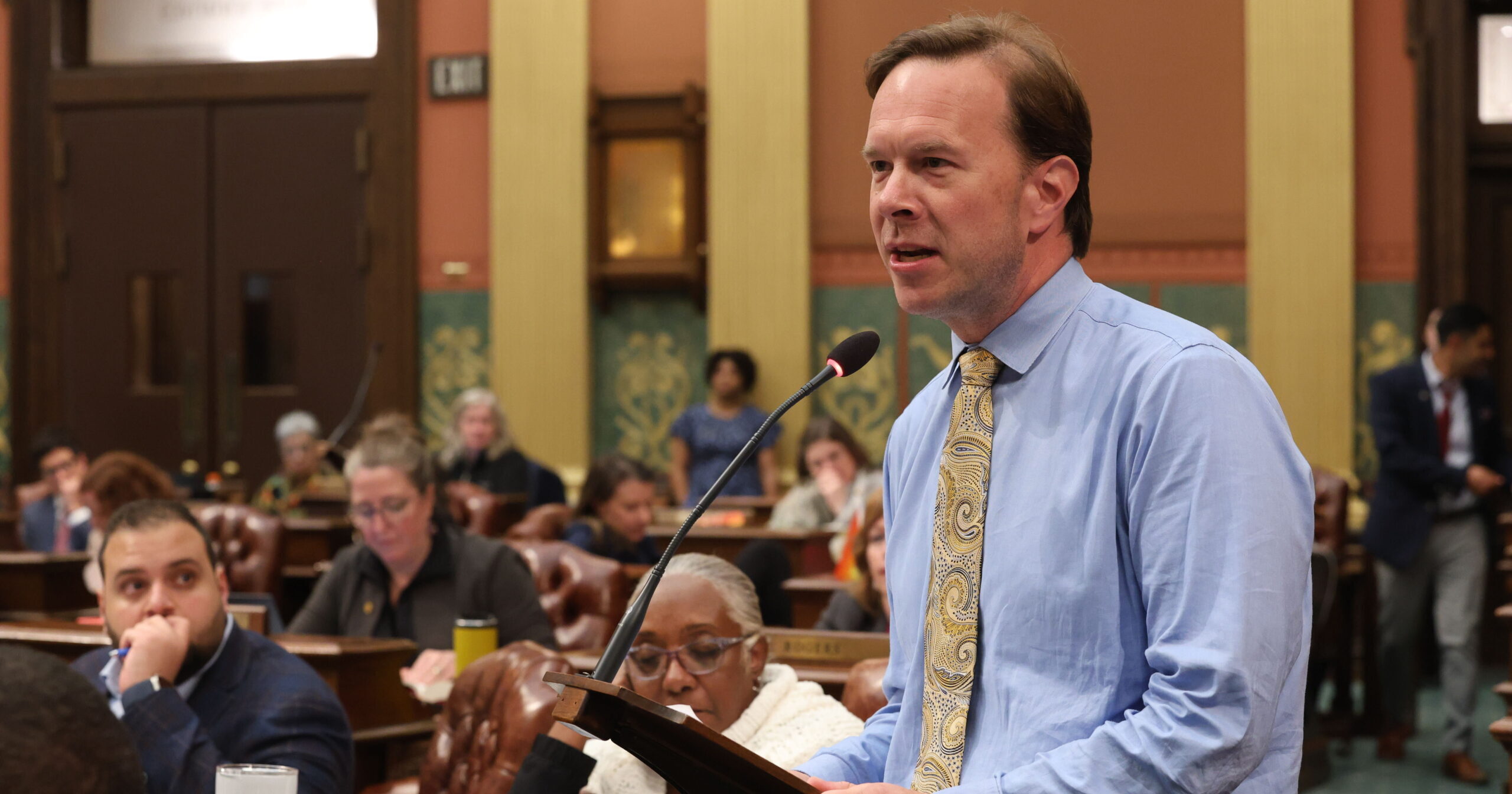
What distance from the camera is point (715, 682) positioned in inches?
100

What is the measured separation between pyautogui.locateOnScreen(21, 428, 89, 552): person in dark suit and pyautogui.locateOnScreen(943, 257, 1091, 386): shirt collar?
202 inches

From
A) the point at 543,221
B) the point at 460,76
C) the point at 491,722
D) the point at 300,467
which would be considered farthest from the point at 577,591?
the point at 460,76

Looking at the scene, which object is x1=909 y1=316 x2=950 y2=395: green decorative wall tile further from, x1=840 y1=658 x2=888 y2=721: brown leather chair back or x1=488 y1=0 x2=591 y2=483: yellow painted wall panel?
x1=840 y1=658 x2=888 y2=721: brown leather chair back

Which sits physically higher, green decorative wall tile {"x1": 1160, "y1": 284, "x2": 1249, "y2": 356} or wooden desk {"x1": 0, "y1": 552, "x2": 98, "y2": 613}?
green decorative wall tile {"x1": 1160, "y1": 284, "x2": 1249, "y2": 356}

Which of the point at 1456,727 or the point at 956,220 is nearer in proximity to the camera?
the point at 956,220

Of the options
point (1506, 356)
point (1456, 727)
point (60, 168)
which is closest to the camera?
point (1456, 727)

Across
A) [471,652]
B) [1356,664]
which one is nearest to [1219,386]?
[471,652]

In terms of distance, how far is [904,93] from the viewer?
1294 millimetres

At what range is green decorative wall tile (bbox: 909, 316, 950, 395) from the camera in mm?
8273

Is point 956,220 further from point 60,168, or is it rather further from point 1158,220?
point 60,168

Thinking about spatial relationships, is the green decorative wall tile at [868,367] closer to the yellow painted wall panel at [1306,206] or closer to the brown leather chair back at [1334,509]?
the yellow painted wall panel at [1306,206]

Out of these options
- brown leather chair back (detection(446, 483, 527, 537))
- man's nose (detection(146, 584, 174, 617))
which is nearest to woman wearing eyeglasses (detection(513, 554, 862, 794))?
man's nose (detection(146, 584, 174, 617))

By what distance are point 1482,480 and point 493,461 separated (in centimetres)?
418

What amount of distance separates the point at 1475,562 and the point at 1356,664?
5.28 feet
